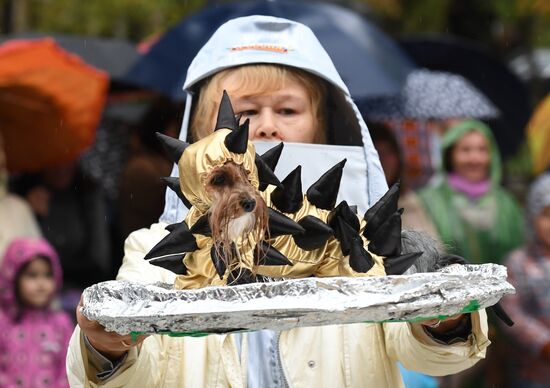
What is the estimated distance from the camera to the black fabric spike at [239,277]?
249 centimetres

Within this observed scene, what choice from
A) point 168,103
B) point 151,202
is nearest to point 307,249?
point 151,202

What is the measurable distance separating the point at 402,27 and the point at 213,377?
34.7 feet

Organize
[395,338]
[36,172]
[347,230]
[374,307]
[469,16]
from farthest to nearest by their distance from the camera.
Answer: [469,16] < [36,172] < [395,338] < [347,230] < [374,307]

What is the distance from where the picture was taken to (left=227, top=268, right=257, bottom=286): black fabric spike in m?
2.49

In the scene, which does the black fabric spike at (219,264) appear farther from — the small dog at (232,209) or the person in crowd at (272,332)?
the person in crowd at (272,332)

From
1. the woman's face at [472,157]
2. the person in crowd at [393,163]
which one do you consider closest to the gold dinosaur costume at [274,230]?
the person in crowd at [393,163]

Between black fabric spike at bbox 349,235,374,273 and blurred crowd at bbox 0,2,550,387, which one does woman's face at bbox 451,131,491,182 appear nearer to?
blurred crowd at bbox 0,2,550,387

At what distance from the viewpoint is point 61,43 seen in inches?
318

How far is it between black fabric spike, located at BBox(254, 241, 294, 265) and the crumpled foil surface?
12 cm

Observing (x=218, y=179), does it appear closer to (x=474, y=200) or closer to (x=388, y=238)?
(x=388, y=238)

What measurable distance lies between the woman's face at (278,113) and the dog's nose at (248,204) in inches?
21.5

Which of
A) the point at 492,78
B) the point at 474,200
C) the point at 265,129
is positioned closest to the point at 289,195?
the point at 265,129

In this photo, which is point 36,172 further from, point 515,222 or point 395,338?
point 395,338

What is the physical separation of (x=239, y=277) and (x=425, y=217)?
455 cm
